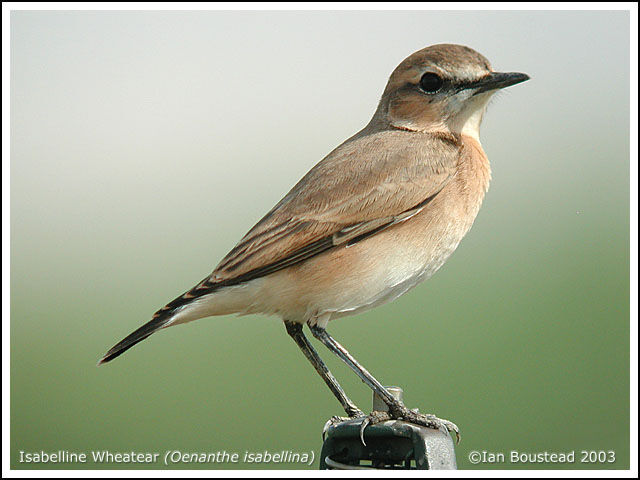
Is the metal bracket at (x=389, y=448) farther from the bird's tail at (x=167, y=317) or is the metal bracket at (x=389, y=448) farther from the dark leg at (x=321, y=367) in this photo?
the bird's tail at (x=167, y=317)

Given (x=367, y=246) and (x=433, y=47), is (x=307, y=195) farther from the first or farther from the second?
(x=433, y=47)

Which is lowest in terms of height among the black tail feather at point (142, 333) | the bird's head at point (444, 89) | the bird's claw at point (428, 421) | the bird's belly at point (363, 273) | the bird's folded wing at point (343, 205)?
the bird's claw at point (428, 421)

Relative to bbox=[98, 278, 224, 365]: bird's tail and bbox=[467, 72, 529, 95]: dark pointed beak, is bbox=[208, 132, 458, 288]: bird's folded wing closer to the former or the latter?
bbox=[98, 278, 224, 365]: bird's tail

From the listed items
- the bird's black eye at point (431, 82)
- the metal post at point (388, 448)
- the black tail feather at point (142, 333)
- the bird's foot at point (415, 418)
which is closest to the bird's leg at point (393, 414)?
the bird's foot at point (415, 418)

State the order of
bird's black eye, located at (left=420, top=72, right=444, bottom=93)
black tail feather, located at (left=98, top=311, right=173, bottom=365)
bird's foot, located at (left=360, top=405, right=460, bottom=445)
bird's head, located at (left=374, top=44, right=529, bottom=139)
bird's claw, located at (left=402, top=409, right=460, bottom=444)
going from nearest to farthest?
bird's foot, located at (left=360, top=405, right=460, bottom=445) → bird's claw, located at (left=402, top=409, right=460, bottom=444) → black tail feather, located at (left=98, top=311, right=173, bottom=365) → bird's head, located at (left=374, top=44, right=529, bottom=139) → bird's black eye, located at (left=420, top=72, right=444, bottom=93)

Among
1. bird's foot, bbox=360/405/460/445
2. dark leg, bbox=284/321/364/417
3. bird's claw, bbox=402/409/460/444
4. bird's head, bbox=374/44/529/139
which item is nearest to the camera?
bird's foot, bbox=360/405/460/445

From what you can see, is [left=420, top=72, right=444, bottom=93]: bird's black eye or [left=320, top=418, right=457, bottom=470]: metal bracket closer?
[left=320, top=418, right=457, bottom=470]: metal bracket

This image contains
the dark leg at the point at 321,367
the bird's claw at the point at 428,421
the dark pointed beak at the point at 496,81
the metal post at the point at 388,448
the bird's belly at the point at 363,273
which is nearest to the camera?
the metal post at the point at 388,448

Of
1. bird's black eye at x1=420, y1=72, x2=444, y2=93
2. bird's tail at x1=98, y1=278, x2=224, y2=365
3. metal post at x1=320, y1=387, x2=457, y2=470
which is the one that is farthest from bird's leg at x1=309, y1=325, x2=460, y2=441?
bird's black eye at x1=420, y1=72, x2=444, y2=93

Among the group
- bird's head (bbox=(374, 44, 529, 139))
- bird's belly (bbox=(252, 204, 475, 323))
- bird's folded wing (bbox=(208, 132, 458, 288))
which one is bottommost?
bird's belly (bbox=(252, 204, 475, 323))
